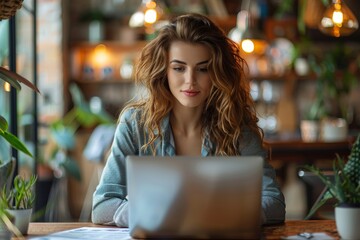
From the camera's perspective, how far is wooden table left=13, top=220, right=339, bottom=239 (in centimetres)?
203

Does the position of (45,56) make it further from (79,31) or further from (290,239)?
(290,239)

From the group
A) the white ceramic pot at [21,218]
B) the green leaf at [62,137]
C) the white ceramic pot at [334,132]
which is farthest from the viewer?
the white ceramic pot at [334,132]

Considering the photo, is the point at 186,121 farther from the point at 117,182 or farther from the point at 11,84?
the point at 11,84

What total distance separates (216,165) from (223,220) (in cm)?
14

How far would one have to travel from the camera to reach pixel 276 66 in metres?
7.19

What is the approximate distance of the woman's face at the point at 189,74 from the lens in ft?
7.61

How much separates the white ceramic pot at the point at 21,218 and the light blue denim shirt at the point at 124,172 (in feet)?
0.89

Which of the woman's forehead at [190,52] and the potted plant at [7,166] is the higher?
the woman's forehead at [190,52]

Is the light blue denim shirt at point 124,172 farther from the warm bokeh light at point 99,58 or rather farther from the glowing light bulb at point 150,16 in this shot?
the warm bokeh light at point 99,58

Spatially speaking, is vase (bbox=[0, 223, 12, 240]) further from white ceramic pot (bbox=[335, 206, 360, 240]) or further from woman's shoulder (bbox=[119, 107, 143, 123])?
white ceramic pot (bbox=[335, 206, 360, 240])

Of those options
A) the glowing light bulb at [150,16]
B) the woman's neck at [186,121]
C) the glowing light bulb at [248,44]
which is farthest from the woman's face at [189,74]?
the glowing light bulb at [248,44]

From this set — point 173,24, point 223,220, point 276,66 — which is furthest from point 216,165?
point 276,66

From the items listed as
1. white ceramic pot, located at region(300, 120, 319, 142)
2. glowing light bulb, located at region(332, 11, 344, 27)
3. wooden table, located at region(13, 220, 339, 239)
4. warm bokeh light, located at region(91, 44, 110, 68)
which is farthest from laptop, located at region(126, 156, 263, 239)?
warm bokeh light, located at region(91, 44, 110, 68)

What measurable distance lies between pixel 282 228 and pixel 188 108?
584 mm
